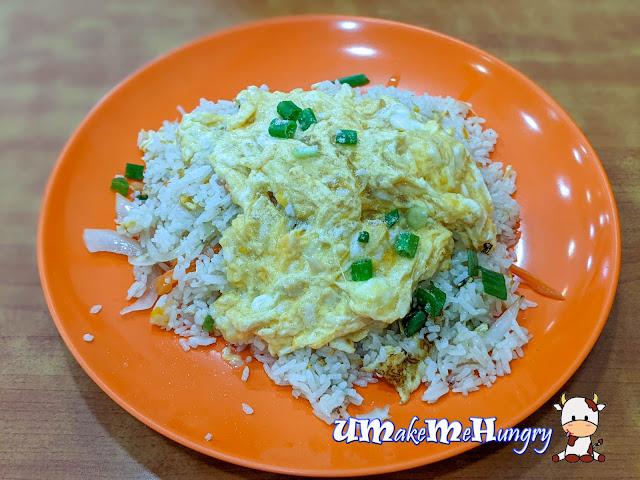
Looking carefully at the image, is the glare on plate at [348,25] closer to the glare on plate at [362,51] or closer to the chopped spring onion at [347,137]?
the glare on plate at [362,51]

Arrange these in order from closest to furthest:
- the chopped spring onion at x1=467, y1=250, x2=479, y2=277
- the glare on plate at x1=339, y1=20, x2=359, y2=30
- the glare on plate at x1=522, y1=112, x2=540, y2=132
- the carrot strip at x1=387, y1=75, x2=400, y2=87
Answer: the chopped spring onion at x1=467, y1=250, x2=479, y2=277, the glare on plate at x1=522, y1=112, x2=540, y2=132, the carrot strip at x1=387, y1=75, x2=400, y2=87, the glare on plate at x1=339, y1=20, x2=359, y2=30

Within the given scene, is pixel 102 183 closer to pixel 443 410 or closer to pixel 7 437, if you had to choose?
pixel 7 437

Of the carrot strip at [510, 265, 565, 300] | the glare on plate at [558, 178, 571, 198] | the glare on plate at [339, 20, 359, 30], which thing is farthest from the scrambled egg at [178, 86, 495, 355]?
the glare on plate at [339, 20, 359, 30]

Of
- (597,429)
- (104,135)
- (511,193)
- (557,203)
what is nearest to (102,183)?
(104,135)

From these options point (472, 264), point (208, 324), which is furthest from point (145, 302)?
point (472, 264)

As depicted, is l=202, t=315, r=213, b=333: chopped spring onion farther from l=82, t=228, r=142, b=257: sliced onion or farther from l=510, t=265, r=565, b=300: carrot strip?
l=510, t=265, r=565, b=300: carrot strip

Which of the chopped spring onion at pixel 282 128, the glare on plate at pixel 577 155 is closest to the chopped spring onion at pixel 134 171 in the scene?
the chopped spring onion at pixel 282 128

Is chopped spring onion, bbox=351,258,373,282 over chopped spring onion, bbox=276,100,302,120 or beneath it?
beneath
